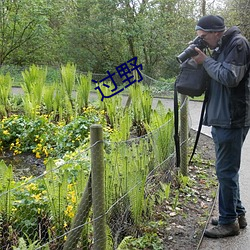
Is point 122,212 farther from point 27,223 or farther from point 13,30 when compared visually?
point 13,30

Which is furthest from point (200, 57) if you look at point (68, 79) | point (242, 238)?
point (68, 79)

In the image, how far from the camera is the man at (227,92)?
9.29ft

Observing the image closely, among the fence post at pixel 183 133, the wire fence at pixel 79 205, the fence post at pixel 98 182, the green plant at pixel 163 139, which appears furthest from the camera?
the fence post at pixel 183 133

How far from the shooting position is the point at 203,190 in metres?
4.43

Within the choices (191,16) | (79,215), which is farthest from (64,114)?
(191,16)

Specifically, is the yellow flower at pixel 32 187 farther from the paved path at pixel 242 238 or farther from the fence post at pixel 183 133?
the fence post at pixel 183 133

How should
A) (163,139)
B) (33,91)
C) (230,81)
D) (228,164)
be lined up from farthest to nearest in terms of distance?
(33,91)
(163,139)
(228,164)
(230,81)

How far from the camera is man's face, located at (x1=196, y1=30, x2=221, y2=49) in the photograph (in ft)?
9.86

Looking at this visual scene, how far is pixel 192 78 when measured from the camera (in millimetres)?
3129

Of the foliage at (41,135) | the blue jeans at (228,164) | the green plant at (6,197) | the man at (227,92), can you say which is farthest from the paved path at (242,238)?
the foliage at (41,135)

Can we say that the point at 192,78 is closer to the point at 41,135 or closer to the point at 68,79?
the point at 41,135

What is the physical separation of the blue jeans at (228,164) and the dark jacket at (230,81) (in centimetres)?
9

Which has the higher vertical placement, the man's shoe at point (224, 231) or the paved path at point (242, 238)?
the man's shoe at point (224, 231)

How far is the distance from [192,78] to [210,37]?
0.35 meters
